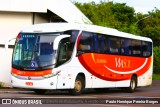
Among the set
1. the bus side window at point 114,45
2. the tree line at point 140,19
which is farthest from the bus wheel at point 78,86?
the tree line at point 140,19

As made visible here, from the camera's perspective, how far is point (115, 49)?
28531 millimetres

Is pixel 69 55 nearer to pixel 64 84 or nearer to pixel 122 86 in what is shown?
pixel 64 84

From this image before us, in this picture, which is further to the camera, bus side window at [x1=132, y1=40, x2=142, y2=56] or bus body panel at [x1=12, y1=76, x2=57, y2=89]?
bus side window at [x1=132, y1=40, x2=142, y2=56]

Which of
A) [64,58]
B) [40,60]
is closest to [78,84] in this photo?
[64,58]

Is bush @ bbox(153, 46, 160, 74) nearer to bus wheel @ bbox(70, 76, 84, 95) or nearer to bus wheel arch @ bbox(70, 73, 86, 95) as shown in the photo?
bus wheel arch @ bbox(70, 73, 86, 95)

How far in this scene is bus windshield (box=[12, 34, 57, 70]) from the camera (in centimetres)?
2303

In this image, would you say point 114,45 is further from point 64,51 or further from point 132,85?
point 64,51

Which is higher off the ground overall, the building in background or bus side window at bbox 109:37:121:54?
the building in background

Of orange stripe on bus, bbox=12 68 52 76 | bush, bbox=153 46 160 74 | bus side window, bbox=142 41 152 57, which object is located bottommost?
bush, bbox=153 46 160 74

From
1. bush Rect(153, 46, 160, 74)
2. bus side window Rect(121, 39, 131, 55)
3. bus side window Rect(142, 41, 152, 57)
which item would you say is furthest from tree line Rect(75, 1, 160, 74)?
bus side window Rect(121, 39, 131, 55)

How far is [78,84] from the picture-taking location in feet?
80.5

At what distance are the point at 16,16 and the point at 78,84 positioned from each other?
12.0 meters

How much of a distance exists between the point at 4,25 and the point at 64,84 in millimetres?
12680

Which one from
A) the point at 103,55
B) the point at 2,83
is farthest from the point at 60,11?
the point at 103,55
